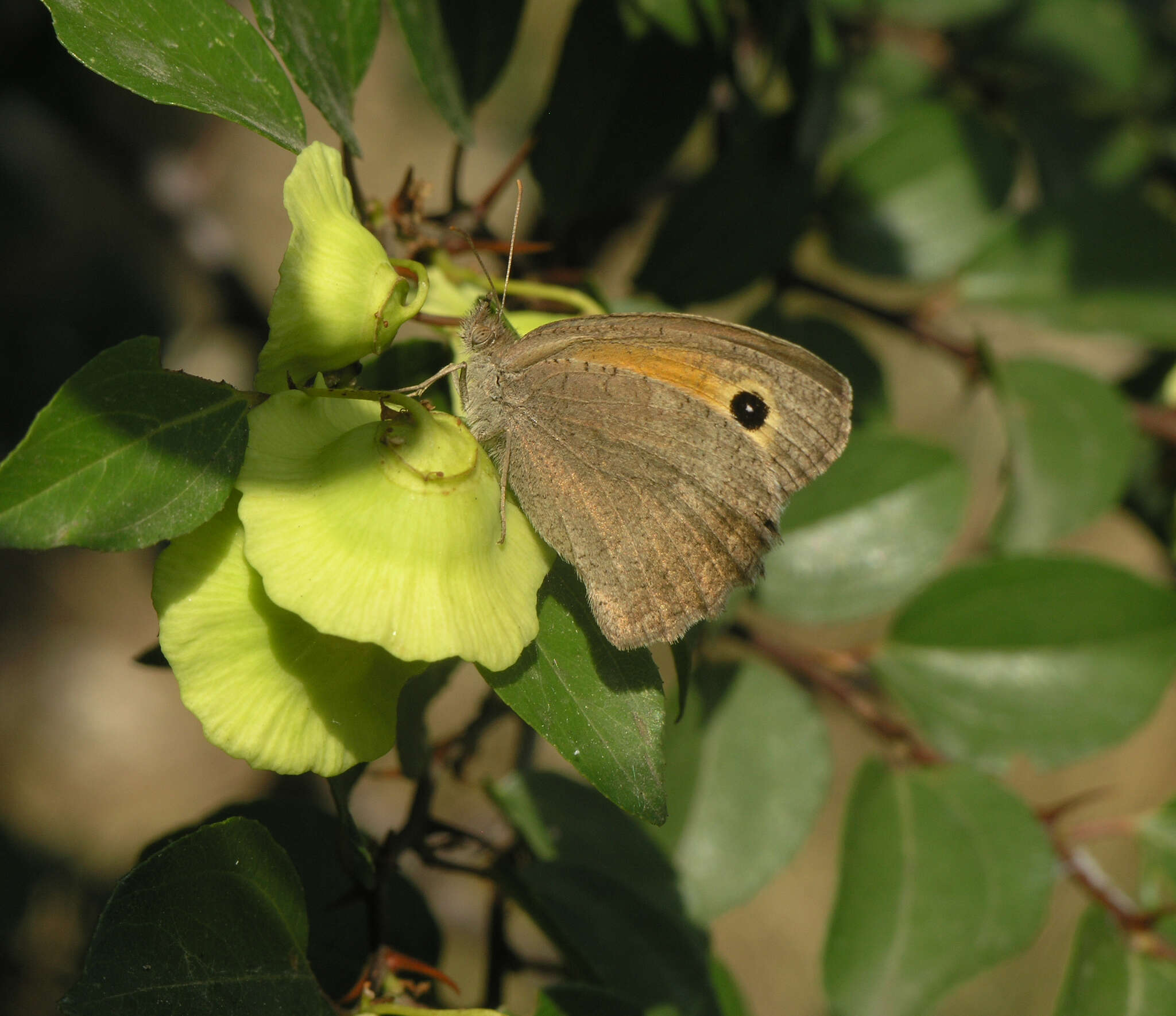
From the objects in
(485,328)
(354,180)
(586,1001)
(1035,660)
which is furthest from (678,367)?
(1035,660)

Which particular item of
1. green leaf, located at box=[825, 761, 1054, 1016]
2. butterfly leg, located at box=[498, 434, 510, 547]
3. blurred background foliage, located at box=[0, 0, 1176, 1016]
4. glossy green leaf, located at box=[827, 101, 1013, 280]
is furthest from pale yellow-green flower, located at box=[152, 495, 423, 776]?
glossy green leaf, located at box=[827, 101, 1013, 280]

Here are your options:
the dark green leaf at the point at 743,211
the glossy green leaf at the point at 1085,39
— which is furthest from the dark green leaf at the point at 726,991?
the glossy green leaf at the point at 1085,39

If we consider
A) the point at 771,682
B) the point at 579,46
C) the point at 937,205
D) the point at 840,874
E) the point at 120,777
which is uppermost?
the point at 579,46

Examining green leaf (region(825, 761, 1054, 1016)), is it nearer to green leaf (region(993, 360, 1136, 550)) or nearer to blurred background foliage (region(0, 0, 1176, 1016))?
blurred background foliage (region(0, 0, 1176, 1016))

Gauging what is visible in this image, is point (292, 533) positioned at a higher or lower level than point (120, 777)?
higher

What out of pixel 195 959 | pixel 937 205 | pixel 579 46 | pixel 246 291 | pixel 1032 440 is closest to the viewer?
pixel 195 959

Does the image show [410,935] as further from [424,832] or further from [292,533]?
[292,533]

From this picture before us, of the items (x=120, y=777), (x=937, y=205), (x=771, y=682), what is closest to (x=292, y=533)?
(x=771, y=682)
